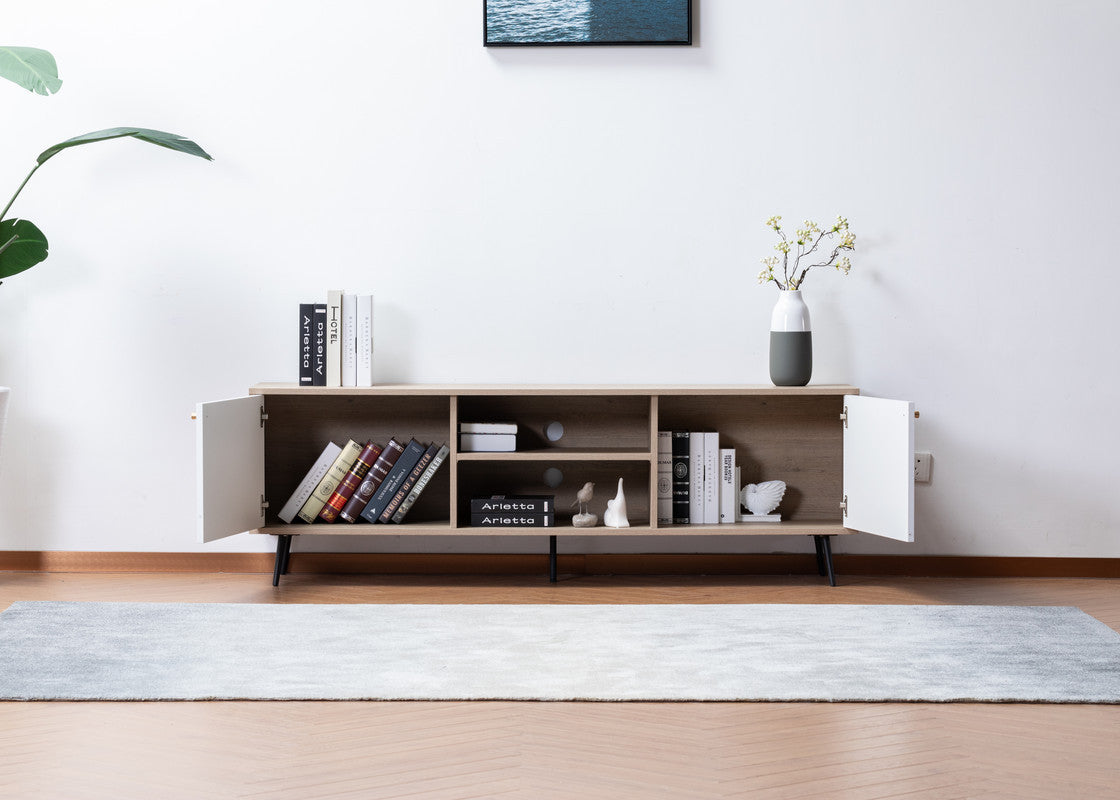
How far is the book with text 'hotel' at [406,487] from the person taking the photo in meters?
3.00

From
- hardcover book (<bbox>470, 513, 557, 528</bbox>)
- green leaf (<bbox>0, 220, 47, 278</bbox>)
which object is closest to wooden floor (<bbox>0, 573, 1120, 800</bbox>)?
hardcover book (<bbox>470, 513, 557, 528</bbox>)

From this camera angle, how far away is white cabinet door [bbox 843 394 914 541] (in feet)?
8.91

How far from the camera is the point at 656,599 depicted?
9.31 feet

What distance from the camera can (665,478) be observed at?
304cm

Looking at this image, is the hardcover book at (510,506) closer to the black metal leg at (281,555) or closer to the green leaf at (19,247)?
the black metal leg at (281,555)

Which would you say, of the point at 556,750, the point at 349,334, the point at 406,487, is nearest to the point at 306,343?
the point at 349,334

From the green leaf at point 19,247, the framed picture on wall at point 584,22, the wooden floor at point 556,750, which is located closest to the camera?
the wooden floor at point 556,750

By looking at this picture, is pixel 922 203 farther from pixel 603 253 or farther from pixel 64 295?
pixel 64 295

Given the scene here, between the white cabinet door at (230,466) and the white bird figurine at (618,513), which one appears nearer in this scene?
the white cabinet door at (230,466)

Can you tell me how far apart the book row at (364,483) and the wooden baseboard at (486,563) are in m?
0.24

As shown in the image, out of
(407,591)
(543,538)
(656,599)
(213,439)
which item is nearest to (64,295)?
(213,439)

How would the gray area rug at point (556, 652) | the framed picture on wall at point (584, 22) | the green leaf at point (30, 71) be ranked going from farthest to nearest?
the framed picture on wall at point (584, 22) < the green leaf at point (30, 71) < the gray area rug at point (556, 652)

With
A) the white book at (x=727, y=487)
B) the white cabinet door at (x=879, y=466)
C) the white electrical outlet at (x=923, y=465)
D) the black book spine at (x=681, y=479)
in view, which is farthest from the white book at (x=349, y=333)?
the white electrical outlet at (x=923, y=465)

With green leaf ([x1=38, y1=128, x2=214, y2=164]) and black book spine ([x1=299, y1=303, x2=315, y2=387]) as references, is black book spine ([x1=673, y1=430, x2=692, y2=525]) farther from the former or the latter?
green leaf ([x1=38, y1=128, x2=214, y2=164])
